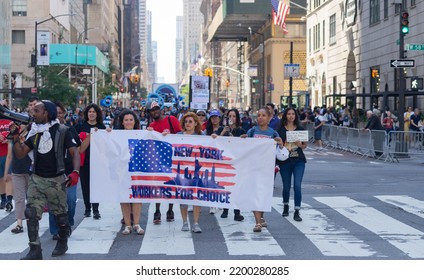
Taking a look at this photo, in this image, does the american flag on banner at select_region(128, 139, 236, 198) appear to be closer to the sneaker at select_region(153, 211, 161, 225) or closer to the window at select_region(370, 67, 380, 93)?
the sneaker at select_region(153, 211, 161, 225)

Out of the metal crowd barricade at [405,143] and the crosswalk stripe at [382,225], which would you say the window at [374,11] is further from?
the crosswalk stripe at [382,225]

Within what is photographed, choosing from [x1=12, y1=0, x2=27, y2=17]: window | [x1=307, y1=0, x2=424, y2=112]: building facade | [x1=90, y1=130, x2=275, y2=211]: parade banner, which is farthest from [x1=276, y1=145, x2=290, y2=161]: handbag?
[x1=12, y1=0, x2=27, y2=17]: window

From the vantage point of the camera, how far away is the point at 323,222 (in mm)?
12172

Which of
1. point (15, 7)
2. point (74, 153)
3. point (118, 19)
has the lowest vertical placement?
point (74, 153)

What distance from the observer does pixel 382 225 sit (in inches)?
466

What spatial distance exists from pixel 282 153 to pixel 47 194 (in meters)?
4.02

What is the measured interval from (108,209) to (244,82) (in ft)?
366

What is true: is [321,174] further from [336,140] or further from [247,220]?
[336,140]

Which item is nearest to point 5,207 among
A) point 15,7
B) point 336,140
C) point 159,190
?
point 159,190

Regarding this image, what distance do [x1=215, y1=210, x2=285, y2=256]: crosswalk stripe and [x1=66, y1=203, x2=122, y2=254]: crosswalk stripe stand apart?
5.11ft

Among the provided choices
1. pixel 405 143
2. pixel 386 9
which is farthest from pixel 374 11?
pixel 405 143

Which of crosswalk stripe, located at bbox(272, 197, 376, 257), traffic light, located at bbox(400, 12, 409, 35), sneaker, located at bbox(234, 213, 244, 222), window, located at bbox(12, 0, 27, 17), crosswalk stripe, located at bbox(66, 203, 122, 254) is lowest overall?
crosswalk stripe, located at bbox(66, 203, 122, 254)

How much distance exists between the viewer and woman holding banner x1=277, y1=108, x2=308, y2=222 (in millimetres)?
12242

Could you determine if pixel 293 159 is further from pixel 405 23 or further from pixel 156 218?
pixel 405 23
